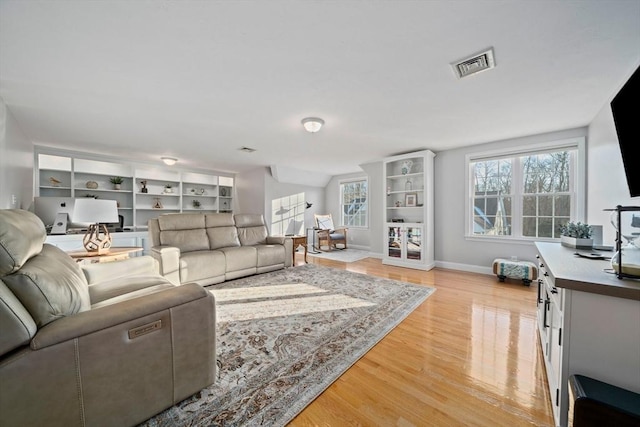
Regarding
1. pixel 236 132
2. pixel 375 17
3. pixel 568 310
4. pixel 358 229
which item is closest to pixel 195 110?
pixel 236 132

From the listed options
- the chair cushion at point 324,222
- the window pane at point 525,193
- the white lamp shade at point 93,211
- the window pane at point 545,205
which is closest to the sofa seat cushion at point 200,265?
the white lamp shade at point 93,211

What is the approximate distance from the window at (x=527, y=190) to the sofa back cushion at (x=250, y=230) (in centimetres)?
383

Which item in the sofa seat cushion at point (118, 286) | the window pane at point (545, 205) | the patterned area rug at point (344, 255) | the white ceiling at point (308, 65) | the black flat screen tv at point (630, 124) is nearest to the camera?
the white ceiling at point (308, 65)

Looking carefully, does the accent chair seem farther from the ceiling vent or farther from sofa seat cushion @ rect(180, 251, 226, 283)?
the ceiling vent

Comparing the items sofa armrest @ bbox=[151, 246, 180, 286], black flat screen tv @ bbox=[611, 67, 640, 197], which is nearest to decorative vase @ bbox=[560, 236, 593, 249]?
black flat screen tv @ bbox=[611, 67, 640, 197]

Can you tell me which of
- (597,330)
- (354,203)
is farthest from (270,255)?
(597,330)

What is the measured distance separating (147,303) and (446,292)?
327 cm

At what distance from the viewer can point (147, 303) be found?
1.19 meters

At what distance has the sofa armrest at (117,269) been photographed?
1915 mm

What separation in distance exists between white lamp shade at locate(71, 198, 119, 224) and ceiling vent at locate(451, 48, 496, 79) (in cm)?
348

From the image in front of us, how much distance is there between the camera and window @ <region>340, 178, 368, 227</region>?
6652mm

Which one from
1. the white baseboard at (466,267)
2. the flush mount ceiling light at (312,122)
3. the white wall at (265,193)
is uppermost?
the flush mount ceiling light at (312,122)

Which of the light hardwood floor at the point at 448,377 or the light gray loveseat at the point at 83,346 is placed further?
the light hardwood floor at the point at 448,377

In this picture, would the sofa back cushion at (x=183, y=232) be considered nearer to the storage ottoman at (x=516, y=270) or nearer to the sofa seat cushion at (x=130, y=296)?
the sofa seat cushion at (x=130, y=296)
